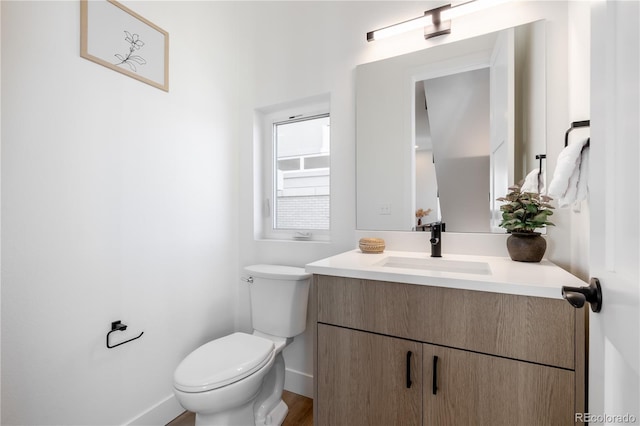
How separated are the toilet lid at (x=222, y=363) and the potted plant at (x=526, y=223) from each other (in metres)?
1.20

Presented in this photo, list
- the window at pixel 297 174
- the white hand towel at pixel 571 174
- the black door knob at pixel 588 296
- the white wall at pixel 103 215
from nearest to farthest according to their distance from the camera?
the black door knob at pixel 588 296, the white hand towel at pixel 571 174, the white wall at pixel 103 215, the window at pixel 297 174

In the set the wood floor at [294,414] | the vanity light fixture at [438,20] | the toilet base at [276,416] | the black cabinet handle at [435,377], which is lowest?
the wood floor at [294,414]

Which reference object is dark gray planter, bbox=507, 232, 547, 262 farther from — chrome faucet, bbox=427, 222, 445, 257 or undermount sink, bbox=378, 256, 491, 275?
chrome faucet, bbox=427, 222, 445, 257

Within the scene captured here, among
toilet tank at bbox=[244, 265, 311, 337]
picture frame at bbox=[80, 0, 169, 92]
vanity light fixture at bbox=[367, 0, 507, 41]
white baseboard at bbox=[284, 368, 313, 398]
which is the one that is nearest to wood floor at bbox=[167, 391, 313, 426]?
white baseboard at bbox=[284, 368, 313, 398]

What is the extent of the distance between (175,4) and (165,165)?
0.93 metres

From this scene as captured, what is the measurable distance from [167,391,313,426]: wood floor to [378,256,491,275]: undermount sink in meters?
0.99

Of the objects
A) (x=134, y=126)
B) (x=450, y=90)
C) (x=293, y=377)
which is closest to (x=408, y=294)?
(x=450, y=90)

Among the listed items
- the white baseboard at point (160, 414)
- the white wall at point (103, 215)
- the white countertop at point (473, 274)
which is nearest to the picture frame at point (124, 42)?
the white wall at point (103, 215)

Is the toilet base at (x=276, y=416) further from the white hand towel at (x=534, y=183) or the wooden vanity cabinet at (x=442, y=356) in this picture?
the white hand towel at (x=534, y=183)

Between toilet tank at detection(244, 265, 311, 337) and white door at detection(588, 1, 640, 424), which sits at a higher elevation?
white door at detection(588, 1, 640, 424)

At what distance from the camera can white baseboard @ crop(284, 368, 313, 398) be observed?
1.72m

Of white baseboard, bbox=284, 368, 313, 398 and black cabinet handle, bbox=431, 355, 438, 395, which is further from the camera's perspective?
white baseboard, bbox=284, 368, 313, 398

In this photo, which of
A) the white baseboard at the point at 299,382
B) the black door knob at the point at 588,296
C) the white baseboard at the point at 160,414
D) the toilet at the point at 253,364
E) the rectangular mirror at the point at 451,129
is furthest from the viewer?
the white baseboard at the point at 299,382

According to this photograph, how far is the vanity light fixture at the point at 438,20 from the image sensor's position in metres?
1.31
